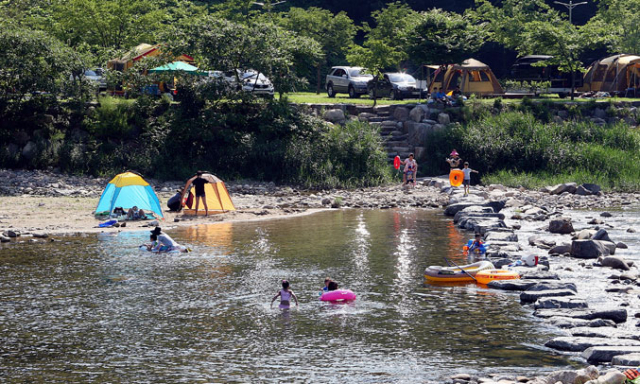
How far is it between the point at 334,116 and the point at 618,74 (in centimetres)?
1994

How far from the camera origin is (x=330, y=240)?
23.7 meters

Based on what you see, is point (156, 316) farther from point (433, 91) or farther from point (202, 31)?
point (433, 91)

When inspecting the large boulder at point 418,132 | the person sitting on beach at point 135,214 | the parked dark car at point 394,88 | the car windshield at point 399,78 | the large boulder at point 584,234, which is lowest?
the large boulder at point 584,234

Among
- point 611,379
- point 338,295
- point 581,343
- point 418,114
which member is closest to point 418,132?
point 418,114

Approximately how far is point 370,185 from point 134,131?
1096 centimetres

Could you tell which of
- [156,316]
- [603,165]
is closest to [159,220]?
[156,316]

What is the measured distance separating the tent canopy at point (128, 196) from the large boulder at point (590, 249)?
13269 millimetres

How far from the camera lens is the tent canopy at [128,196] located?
2686 cm

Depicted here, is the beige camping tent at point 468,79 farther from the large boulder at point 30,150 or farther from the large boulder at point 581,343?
Result: the large boulder at point 581,343

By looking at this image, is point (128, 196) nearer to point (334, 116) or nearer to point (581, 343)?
point (334, 116)

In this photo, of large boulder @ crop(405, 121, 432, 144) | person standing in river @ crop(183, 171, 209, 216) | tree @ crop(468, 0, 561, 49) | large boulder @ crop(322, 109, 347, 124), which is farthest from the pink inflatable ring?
tree @ crop(468, 0, 561, 49)

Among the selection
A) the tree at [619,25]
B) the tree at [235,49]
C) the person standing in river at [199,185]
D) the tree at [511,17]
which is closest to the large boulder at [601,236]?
the person standing in river at [199,185]

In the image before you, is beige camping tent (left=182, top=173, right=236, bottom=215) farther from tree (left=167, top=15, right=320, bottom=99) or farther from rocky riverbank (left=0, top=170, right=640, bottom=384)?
tree (left=167, top=15, right=320, bottom=99)

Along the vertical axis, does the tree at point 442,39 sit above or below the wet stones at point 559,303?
above
